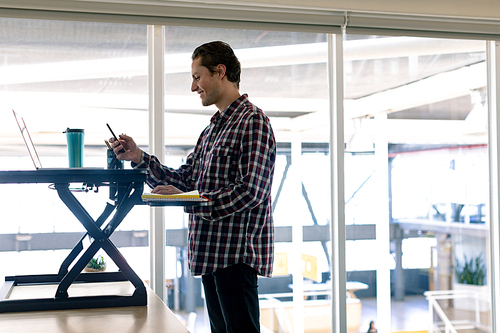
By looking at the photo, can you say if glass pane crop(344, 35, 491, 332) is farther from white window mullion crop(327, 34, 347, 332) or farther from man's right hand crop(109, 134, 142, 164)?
man's right hand crop(109, 134, 142, 164)

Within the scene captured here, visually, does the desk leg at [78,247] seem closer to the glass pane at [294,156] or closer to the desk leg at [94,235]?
the desk leg at [94,235]

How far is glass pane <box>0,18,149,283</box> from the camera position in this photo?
2748 millimetres

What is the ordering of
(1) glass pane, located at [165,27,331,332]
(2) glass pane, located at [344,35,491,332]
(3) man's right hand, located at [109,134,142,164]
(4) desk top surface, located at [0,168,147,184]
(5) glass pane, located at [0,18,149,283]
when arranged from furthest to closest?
(2) glass pane, located at [344,35,491,332], (1) glass pane, located at [165,27,331,332], (5) glass pane, located at [0,18,149,283], (3) man's right hand, located at [109,134,142,164], (4) desk top surface, located at [0,168,147,184]

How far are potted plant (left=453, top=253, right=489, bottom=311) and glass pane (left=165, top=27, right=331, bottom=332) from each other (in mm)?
922

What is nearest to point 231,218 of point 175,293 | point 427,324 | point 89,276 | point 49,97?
point 89,276

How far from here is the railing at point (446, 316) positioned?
11.0 feet

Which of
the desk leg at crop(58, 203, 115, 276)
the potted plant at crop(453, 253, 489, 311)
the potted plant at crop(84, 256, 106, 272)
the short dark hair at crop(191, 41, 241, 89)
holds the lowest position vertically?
the potted plant at crop(453, 253, 489, 311)

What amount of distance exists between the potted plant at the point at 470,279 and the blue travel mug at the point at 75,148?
2.70 metres

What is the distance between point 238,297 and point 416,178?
208cm

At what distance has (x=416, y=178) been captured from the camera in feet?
10.9

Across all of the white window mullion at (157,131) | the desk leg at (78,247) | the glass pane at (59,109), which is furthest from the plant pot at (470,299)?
the desk leg at (78,247)

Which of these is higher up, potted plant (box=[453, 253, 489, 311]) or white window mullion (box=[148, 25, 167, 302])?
white window mullion (box=[148, 25, 167, 302])

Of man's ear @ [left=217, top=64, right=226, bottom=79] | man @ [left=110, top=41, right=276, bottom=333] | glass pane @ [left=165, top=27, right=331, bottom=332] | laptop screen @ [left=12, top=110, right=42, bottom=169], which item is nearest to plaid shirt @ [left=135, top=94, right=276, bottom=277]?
man @ [left=110, top=41, right=276, bottom=333]

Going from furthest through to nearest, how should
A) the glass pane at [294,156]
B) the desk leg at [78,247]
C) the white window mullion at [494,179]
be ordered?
the white window mullion at [494,179] < the glass pane at [294,156] < the desk leg at [78,247]
